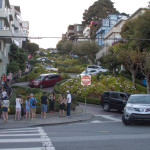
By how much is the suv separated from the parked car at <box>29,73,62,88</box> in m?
13.3

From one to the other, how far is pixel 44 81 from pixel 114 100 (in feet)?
48.8

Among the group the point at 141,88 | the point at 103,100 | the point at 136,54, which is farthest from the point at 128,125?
the point at 141,88

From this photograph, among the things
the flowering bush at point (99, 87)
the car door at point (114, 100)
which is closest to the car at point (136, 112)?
the car door at point (114, 100)

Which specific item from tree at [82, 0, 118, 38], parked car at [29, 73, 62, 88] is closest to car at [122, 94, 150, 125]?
parked car at [29, 73, 62, 88]

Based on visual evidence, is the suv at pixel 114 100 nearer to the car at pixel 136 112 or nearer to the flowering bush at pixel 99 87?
the flowering bush at pixel 99 87

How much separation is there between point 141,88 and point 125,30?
11818mm

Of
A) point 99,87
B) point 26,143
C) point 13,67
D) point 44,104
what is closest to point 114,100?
point 99,87

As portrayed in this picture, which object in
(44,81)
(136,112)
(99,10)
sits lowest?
(136,112)

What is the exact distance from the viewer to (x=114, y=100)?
908 inches

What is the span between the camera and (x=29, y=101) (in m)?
17.1

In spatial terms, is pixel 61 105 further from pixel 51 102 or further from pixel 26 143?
pixel 26 143

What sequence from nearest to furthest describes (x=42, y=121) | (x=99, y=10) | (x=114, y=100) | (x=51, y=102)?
(x=42, y=121)
(x=51, y=102)
(x=114, y=100)
(x=99, y=10)

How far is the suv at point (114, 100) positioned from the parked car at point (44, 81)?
1332 cm

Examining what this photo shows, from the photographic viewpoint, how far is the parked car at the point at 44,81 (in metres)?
35.0
